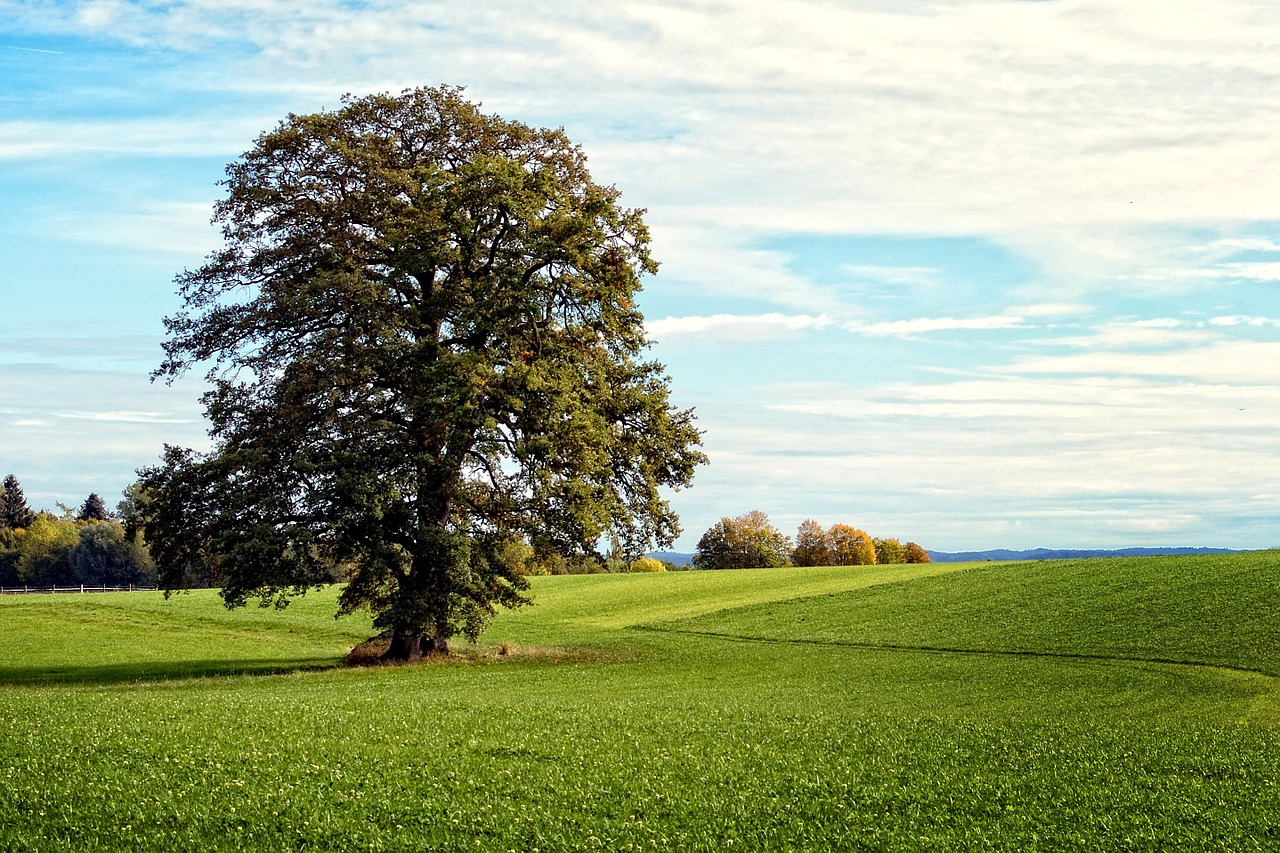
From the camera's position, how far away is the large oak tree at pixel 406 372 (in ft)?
130

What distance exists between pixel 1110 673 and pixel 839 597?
3153 cm

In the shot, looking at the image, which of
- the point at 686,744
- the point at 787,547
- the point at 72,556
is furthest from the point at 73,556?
the point at 686,744

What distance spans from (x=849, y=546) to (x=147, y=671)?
11922cm

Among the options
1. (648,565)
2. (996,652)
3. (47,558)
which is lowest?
(996,652)

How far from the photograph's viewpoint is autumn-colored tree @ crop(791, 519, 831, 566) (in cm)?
15412

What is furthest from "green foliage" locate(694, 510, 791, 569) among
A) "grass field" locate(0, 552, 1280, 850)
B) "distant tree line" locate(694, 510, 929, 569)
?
"grass field" locate(0, 552, 1280, 850)

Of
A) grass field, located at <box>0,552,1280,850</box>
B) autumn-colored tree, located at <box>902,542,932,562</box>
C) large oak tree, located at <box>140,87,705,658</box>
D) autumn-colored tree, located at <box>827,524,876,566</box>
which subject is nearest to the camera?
grass field, located at <box>0,552,1280,850</box>

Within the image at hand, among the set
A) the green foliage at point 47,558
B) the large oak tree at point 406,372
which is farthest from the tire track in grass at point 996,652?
the green foliage at point 47,558

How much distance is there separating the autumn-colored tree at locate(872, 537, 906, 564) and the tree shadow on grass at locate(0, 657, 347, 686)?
120 m

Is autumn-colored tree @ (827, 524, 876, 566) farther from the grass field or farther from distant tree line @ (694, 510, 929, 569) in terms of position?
the grass field

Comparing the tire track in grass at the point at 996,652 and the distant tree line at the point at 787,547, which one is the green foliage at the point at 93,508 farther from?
the tire track in grass at the point at 996,652

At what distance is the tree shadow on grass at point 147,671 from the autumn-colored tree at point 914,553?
121999 millimetres

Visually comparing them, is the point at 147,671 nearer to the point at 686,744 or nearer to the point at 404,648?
the point at 404,648

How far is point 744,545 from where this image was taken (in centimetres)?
14600
